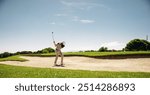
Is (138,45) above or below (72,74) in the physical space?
above

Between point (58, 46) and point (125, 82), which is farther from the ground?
point (58, 46)

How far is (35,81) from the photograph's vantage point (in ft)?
23.7

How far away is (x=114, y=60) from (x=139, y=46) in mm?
28213

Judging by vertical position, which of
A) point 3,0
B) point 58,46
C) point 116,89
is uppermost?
point 3,0

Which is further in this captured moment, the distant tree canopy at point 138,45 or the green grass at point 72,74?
the distant tree canopy at point 138,45

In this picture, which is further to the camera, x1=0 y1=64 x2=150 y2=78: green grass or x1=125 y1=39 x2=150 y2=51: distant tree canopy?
x1=125 y1=39 x2=150 y2=51: distant tree canopy

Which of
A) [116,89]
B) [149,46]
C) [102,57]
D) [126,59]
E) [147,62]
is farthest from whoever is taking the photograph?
[149,46]

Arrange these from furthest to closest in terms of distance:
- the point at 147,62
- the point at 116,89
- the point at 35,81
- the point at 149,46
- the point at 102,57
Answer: the point at 149,46 < the point at 102,57 < the point at 147,62 < the point at 35,81 < the point at 116,89

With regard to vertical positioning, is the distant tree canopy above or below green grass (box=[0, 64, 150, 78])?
above

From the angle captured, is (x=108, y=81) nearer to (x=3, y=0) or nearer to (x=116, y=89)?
(x=116, y=89)

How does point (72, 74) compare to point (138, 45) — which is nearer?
point (72, 74)

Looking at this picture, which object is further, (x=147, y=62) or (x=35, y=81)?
(x=147, y=62)

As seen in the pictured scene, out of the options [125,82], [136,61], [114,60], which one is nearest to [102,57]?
[114,60]

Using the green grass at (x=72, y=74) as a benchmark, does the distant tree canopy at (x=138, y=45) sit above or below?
above
